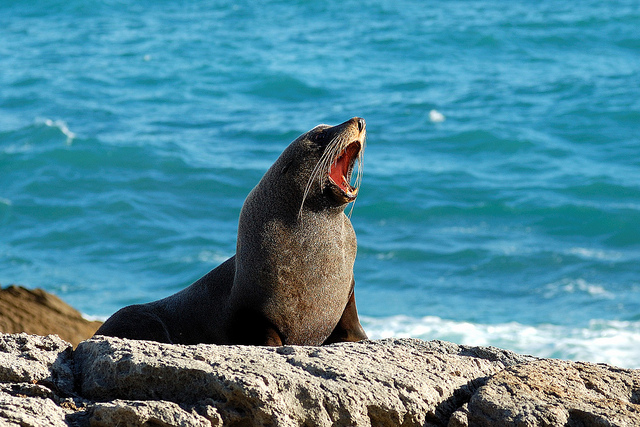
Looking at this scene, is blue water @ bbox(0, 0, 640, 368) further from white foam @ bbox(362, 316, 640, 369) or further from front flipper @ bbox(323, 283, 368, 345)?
front flipper @ bbox(323, 283, 368, 345)

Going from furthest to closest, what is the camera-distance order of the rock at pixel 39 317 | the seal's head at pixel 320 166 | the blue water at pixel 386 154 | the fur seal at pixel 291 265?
the blue water at pixel 386 154
the rock at pixel 39 317
the seal's head at pixel 320 166
the fur seal at pixel 291 265

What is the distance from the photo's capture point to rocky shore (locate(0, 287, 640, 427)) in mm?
3229

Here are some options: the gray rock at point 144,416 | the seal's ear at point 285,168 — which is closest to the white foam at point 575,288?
the seal's ear at point 285,168

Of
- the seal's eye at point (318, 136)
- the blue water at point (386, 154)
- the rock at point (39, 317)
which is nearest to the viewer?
the seal's eye at point (318, 136)

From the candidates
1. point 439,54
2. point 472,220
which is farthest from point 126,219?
point 439,54

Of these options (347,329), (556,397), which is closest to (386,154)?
(347,329)

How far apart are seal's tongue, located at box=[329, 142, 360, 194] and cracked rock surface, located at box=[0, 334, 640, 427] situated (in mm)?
1901

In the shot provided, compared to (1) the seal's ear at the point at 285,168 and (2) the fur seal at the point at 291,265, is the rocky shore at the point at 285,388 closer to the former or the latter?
(2) the fur seal at the point at 291,265

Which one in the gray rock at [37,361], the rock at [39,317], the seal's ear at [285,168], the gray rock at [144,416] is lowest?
the rock at [39,317]

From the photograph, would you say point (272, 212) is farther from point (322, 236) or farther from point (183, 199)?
point (183, 199)

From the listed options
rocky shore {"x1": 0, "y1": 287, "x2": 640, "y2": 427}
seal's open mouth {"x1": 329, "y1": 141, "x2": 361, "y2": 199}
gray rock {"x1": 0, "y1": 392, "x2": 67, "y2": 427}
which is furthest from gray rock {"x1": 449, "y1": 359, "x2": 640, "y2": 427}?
seal's open mouth {"x1": 329, "y1": 141, "x2": 361, "y2": 199}

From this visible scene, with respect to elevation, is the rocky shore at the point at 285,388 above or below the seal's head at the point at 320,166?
below

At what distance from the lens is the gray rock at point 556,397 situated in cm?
333

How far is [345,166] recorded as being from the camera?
5.70 m
